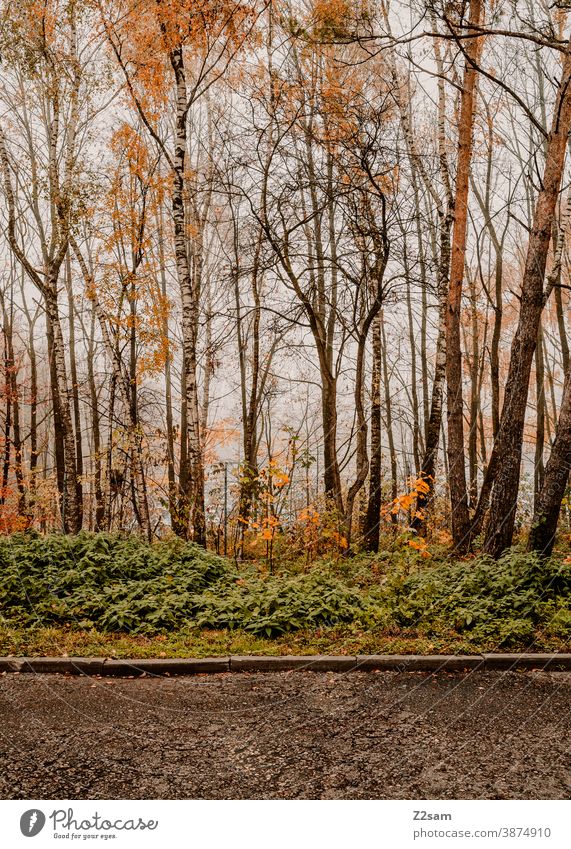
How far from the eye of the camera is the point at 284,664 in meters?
5.45

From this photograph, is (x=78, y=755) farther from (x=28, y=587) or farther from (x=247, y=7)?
(x=247, y=7)

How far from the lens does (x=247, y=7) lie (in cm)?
985

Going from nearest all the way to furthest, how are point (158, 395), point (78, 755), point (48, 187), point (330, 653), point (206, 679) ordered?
point (78, 755) → point (206, 679) → point (330, 653) → point (48, 187) → point (158, 395)

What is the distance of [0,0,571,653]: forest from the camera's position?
6.61m

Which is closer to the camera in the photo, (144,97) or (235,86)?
(144,97)

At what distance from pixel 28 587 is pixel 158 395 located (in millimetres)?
9266

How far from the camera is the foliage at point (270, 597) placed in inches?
240

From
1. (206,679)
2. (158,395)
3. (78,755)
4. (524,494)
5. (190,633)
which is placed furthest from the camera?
(158,395)

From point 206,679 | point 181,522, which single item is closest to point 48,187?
point 181,522

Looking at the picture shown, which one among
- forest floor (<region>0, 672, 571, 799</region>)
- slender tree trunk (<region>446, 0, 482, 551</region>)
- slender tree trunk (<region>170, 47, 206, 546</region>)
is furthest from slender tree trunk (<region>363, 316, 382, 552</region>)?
forest floor (<region>0, 672, 571, 799</region>)
